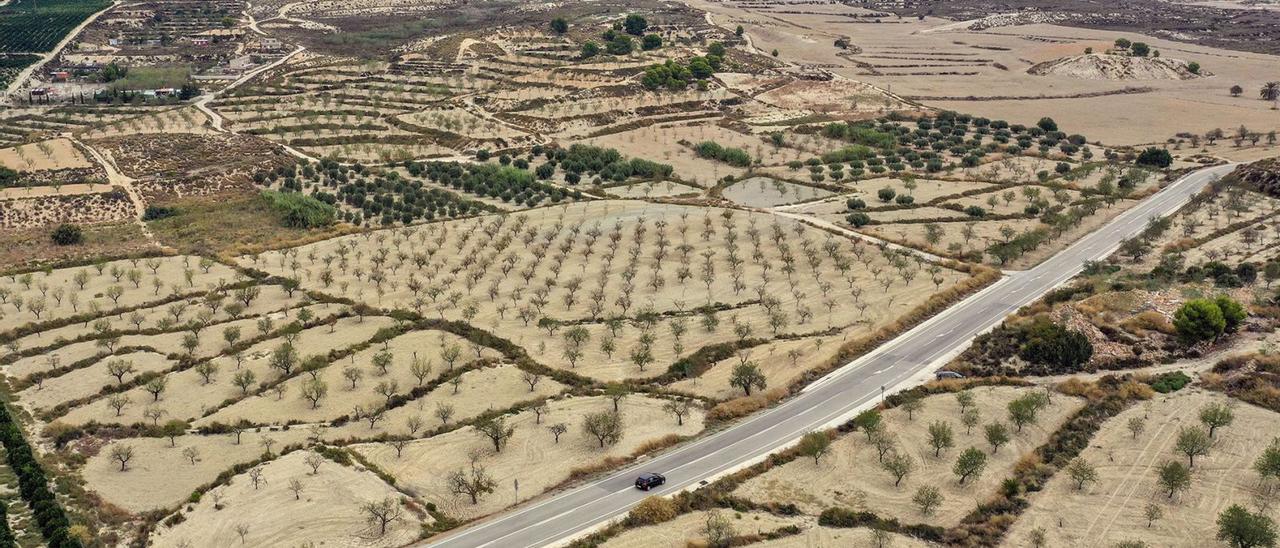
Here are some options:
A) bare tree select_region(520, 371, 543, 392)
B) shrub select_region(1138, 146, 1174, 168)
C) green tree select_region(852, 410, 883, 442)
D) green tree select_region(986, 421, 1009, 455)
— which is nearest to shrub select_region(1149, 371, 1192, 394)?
green tree select_region(986, 421, 1009, 455)

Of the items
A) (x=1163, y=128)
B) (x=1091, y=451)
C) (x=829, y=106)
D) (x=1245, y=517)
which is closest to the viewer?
(x=1245, y=517)

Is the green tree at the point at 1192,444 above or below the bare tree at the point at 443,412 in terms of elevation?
above

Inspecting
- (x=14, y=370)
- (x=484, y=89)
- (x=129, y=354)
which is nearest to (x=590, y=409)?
(x=129, y=354)

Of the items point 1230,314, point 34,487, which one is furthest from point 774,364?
point 34,487

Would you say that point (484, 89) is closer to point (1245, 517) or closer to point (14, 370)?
point (14, 370)

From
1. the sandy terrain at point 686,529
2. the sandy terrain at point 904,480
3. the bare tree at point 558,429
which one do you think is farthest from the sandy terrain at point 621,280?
the sandy terrain at point 686,529

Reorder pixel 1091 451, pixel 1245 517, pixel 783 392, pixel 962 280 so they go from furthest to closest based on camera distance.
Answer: pixel 962 280
pixel 783 392
pixel 1091 451
pixel 1245 517

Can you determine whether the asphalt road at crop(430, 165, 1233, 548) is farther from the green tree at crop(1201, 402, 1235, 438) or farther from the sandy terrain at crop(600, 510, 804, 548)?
the green tree at crop(1201, 402, 1235, 438)

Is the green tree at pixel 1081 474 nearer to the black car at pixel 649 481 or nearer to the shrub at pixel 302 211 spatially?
the black car at pixel 649 481
